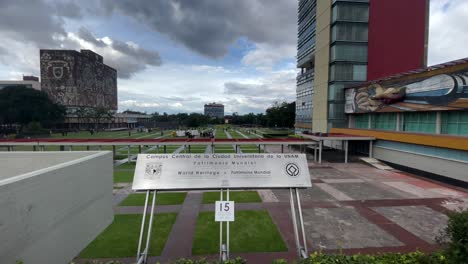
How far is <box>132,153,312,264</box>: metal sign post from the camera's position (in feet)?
21.7

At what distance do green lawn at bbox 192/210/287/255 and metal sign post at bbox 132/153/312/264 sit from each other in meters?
2.09

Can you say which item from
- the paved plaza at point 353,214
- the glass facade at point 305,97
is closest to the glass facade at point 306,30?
the glass facade at point 305,97

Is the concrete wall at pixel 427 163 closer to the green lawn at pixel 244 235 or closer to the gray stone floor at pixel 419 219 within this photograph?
the gray stone floor at pixel 419 219

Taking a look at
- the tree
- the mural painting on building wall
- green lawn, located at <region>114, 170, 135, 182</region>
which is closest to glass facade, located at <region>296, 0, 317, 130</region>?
the mural painting on building wall

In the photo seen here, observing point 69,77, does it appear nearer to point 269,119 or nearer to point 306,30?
point 269,119

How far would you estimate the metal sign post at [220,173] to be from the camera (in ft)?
21.7

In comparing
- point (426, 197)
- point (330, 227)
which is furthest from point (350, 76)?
point (330, 227)

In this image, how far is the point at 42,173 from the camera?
Answer: 19.5 ft

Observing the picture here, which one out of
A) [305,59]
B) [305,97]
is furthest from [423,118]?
[305,59]

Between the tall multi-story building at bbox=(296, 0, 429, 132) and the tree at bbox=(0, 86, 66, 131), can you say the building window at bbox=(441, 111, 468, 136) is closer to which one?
the tall multi-story building at bbox=(296, 0, 429, 132)

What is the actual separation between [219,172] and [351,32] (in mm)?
34710

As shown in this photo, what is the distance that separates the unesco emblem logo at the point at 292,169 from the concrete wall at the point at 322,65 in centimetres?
3010

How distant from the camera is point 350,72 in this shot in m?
32.4

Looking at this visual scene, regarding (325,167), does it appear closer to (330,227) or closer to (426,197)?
(426,197)
